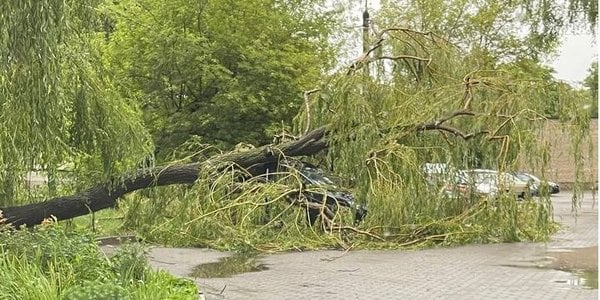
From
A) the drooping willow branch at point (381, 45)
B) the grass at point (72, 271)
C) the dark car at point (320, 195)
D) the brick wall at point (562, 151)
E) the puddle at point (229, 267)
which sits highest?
the drooping willow branch at point (381, 45)

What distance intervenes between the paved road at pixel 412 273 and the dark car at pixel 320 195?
75 cm

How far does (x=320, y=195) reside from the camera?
11.8 metres

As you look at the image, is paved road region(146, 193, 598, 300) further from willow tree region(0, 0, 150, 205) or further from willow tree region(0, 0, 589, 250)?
willow tree region(0, 0, 150, 205)

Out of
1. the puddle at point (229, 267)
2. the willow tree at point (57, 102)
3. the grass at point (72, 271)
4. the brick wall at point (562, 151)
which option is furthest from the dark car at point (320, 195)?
the grass at point (72, 271)

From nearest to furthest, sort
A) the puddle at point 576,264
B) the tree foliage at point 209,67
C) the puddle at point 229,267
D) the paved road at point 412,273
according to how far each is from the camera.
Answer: the paved road at point 412,273, the puddle at point 576,264, the puddle at point 229,267, the tree foliage at point 209,67

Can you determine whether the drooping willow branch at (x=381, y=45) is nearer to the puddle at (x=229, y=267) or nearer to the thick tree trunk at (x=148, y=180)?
the thick tree trunk at (x=148, y=180)

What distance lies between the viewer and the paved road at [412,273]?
8.00 metres

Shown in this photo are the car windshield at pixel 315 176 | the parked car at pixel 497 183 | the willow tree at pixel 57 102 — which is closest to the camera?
the willow tree at pixel 57 102

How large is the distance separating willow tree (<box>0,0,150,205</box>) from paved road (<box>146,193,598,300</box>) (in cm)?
200

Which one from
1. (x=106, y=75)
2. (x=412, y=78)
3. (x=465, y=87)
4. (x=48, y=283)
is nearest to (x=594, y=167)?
(x=465, y=87)

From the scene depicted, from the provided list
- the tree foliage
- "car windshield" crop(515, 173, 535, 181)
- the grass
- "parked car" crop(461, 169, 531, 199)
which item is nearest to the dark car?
"parked car" crop(461, 169, 531, 199)

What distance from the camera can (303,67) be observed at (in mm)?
18047

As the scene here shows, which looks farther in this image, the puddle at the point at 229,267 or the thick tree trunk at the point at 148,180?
the puddle at the point at 229,267

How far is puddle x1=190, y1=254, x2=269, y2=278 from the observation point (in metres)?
9.41
